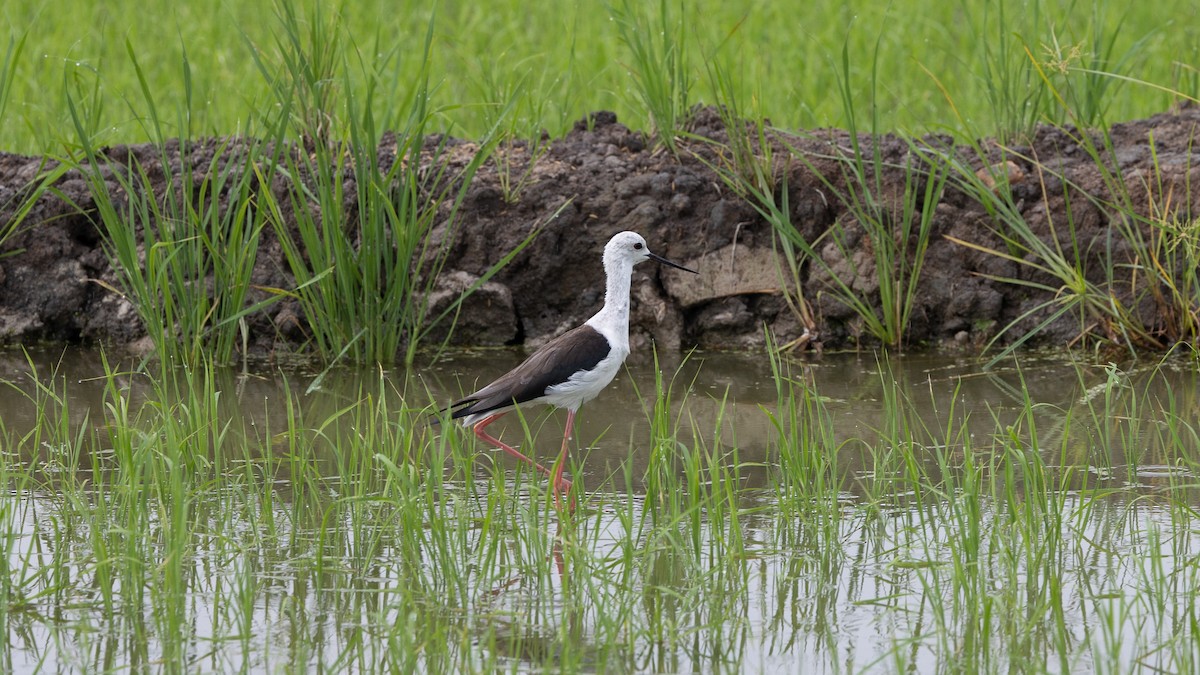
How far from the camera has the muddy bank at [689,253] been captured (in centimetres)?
787

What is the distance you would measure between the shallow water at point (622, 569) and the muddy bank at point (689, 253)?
2057mm

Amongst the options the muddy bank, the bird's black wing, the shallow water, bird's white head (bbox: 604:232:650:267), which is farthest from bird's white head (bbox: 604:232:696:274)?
the muddy bank

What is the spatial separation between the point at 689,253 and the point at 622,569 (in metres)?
3.71

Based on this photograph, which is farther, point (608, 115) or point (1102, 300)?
point (608, 115)

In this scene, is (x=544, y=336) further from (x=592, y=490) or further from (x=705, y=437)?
(x=592, y=490)

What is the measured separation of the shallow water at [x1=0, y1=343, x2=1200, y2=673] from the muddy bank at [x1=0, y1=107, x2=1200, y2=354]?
2057mm

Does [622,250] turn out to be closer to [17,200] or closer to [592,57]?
[17,200]

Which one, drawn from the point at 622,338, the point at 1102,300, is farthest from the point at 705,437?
the point at 1102,300

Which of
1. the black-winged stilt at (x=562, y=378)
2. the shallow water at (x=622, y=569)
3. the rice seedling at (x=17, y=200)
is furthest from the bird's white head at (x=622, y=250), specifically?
the rice seedling at (x=17, y=200)

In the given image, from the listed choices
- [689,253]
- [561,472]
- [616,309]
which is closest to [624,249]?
[616,309]

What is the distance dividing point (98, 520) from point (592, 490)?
1817mm

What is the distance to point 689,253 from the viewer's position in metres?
8.04

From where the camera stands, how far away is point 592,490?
223 inches

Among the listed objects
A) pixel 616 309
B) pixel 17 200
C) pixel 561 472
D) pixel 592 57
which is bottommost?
pixel 561 472
